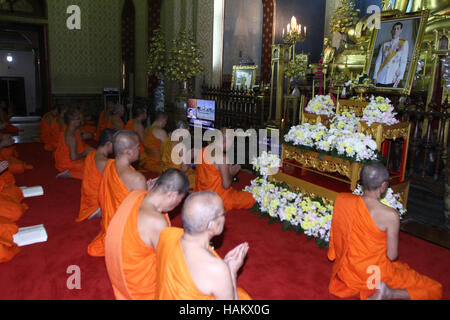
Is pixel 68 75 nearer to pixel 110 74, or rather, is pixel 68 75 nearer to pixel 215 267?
pixel 110 74

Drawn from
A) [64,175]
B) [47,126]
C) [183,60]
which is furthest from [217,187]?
[47,126]

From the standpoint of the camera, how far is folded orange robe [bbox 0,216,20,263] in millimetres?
3488

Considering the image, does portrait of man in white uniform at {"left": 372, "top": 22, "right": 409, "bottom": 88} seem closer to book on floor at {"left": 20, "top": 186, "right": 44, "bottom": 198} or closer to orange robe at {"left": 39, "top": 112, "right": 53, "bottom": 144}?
book on floor at {"left": 20, "top": 186, "right": 44, "bottom": 198}

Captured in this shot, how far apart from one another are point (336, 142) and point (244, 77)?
682 cm

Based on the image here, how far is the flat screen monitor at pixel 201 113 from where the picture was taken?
912 centimetres

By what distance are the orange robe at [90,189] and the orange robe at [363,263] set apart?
2894mm

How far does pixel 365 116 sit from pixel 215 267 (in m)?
3.23

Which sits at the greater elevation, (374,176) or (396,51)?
(396,51)

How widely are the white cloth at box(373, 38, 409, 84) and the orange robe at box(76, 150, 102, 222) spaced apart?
16.9ft

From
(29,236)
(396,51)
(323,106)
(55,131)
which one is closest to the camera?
(29,236)

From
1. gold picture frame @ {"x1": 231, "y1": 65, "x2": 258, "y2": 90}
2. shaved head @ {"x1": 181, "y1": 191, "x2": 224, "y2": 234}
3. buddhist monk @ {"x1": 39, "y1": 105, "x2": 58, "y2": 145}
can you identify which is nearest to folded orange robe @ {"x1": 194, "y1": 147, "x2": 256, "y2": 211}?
shaved head @ {"x1": 181, "y1": 191, "x2": 224, "y2": 234}

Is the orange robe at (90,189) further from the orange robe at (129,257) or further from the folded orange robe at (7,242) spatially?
the orange robe at (129,257)

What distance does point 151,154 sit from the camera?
7.08 m

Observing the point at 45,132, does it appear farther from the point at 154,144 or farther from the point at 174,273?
the point at 174,273
